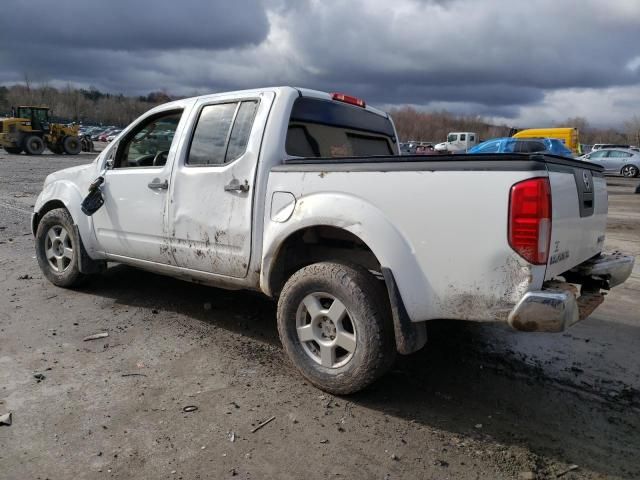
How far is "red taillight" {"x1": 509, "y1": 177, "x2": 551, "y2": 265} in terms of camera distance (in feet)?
8.66

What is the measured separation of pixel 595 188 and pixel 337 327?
201cm

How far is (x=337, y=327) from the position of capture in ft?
10.9

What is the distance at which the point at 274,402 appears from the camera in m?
3.31

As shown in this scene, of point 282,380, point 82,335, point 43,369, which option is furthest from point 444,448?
point 82,335

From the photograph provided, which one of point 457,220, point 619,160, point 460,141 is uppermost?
point 460,141

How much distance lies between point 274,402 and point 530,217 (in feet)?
6.22

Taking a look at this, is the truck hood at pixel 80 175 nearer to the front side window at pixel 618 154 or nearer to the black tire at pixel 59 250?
the black tire at pixel 59 250

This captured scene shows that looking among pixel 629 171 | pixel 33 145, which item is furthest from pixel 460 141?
pixel 33 145

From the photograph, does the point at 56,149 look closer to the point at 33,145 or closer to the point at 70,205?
the point at 33,145

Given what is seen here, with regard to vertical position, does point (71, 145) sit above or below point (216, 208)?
above

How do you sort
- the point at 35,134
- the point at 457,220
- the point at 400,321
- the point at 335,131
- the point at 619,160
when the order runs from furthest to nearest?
1. the point at 35,134
2. the point at 619,160
3. the point at 335,131
4. the point at 400,321
5. the point at 457,220

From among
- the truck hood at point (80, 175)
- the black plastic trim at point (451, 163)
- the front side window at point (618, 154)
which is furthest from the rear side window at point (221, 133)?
the front side window at point (618, 154)

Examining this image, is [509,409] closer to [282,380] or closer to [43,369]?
[282,380]

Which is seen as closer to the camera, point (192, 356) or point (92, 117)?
point (192, 356)
